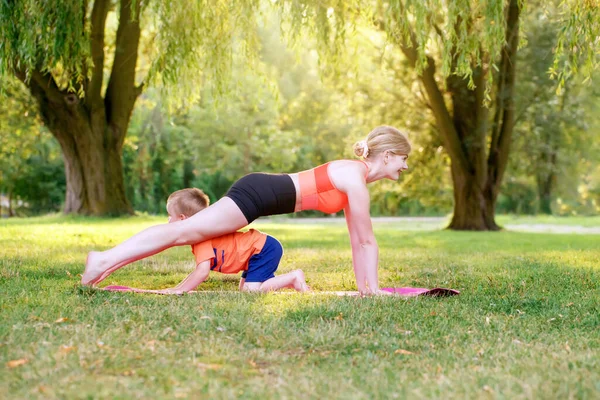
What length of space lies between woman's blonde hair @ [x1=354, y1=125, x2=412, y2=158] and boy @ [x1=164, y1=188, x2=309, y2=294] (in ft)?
3.26

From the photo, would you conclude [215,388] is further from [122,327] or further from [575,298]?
[575,298]

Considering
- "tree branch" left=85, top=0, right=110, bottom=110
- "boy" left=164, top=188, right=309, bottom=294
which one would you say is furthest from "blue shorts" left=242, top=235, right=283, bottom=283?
"tree branch" left=85, top=0, right=110, bottom=110

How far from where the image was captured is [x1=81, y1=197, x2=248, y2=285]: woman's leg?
4668 millimetres

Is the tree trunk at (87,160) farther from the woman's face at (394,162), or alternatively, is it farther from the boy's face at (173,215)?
the woman's face at (394,162)

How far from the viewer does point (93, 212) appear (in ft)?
51.9

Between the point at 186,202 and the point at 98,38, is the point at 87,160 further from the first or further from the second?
the point at 186,202

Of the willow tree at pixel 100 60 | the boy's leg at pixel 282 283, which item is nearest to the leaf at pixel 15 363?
the boy's leg at pixel 282 283

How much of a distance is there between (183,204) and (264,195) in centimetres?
69

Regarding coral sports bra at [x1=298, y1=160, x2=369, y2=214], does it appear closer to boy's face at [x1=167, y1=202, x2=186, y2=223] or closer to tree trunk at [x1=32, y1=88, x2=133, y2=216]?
boy's face at [x1=167, y1=202, x2=186, y2=223]

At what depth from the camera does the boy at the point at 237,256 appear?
4941 millimetres

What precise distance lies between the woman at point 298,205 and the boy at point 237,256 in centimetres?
18

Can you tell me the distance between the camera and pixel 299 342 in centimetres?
328

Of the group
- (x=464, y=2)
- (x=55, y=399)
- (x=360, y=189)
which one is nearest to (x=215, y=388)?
(x=55, y=399)

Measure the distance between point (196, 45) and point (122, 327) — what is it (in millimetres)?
4954
